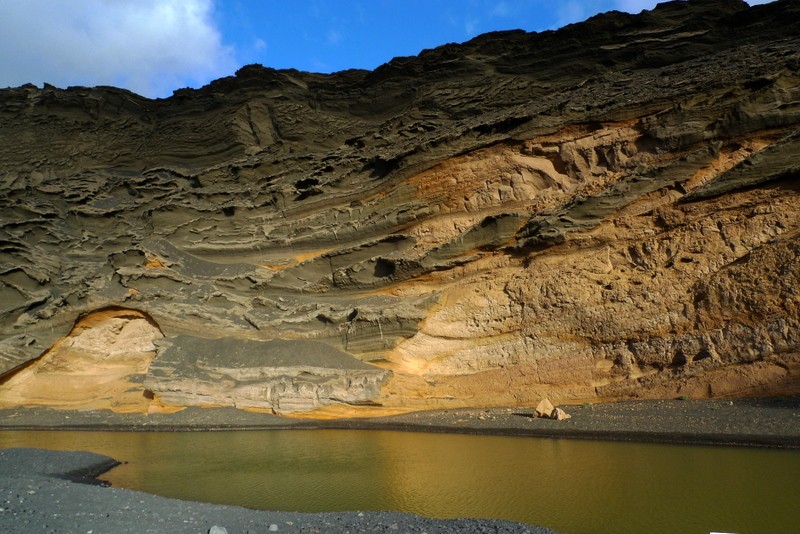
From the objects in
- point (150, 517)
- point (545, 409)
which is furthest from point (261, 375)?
point (150, 517)

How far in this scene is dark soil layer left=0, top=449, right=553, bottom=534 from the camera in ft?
19.0

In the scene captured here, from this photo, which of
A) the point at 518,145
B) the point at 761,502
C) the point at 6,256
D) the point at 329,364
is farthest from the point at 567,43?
the point at 6,256

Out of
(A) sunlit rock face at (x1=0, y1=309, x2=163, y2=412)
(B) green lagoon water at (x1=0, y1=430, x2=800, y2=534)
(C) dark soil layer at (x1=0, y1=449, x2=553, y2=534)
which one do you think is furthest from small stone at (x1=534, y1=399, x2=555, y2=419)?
(A) sunlit rock face at (x1=0, y1=309, x2=163, y2=412)

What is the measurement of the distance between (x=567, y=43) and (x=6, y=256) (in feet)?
79.3

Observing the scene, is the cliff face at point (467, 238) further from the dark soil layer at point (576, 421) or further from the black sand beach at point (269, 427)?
the black sand beach at point (269, 427)

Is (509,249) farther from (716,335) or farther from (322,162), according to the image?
(322,162)

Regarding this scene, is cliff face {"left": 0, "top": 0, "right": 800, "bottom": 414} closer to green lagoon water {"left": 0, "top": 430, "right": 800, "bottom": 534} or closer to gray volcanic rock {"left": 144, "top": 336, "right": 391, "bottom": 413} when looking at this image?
gray volcanic rock {"left": 144, "top": 336, "right": 391, "bottom": 413}

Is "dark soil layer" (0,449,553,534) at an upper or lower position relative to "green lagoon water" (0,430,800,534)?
upper

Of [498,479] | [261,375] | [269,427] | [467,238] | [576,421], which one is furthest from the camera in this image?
[467,238]

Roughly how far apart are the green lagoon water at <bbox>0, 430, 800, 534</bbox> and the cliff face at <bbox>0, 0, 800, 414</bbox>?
3252 mm

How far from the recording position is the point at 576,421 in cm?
1173

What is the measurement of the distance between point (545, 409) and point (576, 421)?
87cm

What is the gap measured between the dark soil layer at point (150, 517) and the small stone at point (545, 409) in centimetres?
669

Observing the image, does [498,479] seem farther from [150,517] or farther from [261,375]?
[261,375]
